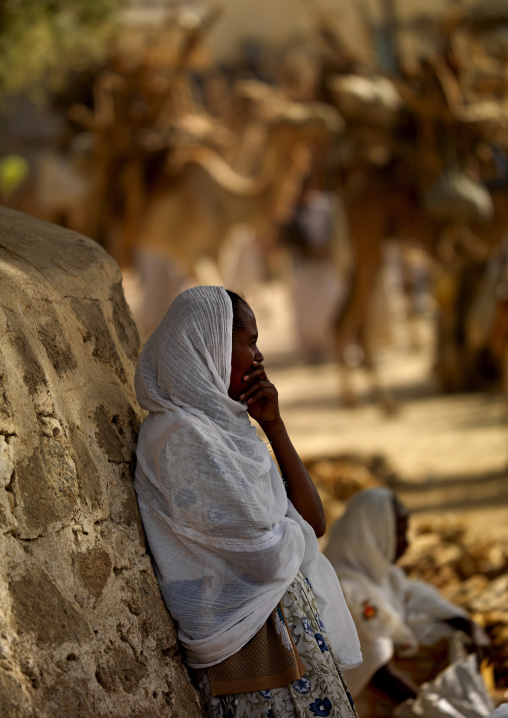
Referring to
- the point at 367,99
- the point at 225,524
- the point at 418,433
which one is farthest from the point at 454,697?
the point at 367,99

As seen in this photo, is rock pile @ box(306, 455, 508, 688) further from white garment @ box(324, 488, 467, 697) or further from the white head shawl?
the white head shawl

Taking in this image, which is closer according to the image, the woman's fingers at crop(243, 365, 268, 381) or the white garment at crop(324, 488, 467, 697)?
the woman's fingers at crop(243, 365, 268, 381)

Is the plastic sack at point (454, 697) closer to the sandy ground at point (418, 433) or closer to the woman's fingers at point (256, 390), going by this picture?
the woman's fingers at point (256, 390)

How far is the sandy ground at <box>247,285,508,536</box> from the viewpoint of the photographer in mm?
6328

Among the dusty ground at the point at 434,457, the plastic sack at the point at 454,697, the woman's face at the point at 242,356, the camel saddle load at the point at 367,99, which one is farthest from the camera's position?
the camel saddle load at the point at 367,99

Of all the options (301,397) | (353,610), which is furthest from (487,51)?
(353,610)

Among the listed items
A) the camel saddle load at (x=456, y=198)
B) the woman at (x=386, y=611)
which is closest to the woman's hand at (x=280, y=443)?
the woman at (x=386, y=611)

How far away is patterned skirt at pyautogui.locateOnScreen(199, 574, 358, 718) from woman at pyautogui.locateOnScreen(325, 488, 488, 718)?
0.87 meters

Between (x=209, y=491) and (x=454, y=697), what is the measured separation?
5.09 ft

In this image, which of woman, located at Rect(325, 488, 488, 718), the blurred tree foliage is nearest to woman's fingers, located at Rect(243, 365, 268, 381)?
woman, located at Rect(325, 488, 488, 718)

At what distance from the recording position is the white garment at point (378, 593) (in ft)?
9.30

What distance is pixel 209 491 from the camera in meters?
1.84

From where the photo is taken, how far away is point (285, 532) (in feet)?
6.27

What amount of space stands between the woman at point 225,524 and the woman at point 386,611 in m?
0.89
